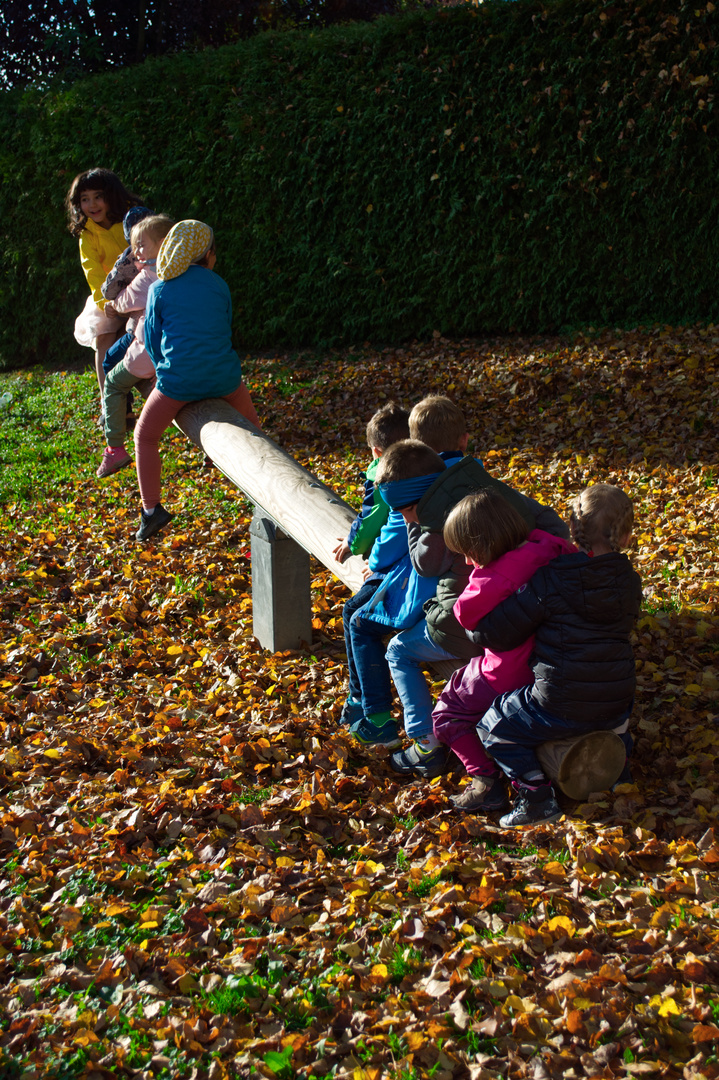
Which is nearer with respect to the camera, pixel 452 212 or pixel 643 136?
pixel 643 136

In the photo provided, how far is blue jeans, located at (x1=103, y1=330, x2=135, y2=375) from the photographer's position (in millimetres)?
5729

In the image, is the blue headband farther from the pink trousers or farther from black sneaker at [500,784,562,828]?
the pink trousers

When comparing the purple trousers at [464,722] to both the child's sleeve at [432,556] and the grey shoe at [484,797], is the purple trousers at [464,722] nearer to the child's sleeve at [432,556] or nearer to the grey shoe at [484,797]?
the grey shoe at [484,797]

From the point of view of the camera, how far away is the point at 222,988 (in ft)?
9.01

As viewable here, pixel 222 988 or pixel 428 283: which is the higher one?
pixel 428 283

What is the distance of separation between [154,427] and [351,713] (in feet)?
7.37

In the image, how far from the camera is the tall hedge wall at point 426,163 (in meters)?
9.30

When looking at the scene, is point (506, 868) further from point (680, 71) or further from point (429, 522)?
point (680, 71)

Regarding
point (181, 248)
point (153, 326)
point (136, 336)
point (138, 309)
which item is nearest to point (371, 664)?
point (153, 326)

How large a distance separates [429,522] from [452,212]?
7.99 m

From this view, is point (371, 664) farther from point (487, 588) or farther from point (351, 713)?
point (487, 588)

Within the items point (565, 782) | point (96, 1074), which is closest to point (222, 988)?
point (96, 1074)

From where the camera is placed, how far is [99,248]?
603 cm

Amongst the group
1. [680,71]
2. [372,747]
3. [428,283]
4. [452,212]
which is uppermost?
[680,71]
